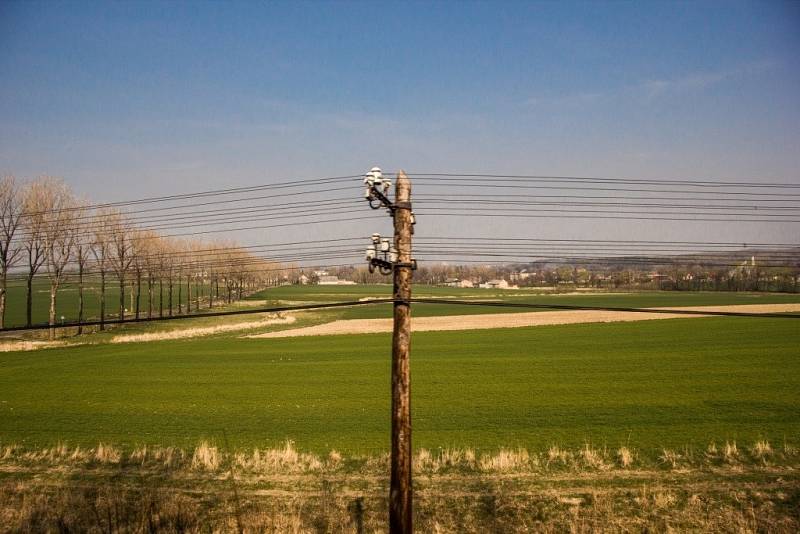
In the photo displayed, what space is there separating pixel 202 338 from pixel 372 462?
43367 mm

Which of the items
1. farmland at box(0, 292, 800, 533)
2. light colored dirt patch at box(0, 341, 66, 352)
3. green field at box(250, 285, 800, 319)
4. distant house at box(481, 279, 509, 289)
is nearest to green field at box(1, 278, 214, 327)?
light colored dirt patch at box(0, 341, 66, 352)

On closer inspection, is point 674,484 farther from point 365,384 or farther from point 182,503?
point 365,384

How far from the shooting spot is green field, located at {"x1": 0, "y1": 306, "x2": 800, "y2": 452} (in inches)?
770

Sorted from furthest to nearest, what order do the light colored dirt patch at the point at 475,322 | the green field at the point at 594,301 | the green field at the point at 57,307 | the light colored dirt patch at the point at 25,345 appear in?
the green field at the point at 594,301 < the green field at the point at 57,307 < the light colored dirt patch at the point at 475,322 < the light colored dirt patch at the point at 25,345

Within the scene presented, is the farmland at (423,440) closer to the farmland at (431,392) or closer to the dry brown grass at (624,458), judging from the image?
the dry brown grass at (624,458)

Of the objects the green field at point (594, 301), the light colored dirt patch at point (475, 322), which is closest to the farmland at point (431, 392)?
the light colored dirt patch at point (475, 322)

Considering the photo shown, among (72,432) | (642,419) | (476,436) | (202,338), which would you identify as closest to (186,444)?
(72,432)

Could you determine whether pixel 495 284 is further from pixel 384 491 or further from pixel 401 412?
pixel 401 412

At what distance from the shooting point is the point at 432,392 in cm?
2720

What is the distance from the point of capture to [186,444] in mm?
18844

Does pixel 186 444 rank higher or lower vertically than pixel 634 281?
lower

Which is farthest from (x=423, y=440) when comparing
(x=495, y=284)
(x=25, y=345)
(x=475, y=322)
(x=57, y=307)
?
(x=495, y=284)

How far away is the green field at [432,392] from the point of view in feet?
64.1

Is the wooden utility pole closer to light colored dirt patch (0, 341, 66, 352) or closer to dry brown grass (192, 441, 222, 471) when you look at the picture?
dry brown grass (192, 441, 222, 471)
